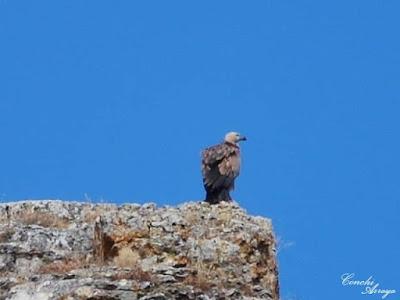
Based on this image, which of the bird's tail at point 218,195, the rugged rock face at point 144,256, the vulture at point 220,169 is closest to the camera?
the rugged rock face at point 144,256

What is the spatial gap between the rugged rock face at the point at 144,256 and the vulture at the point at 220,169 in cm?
513

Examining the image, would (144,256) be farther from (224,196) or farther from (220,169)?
(220,169)

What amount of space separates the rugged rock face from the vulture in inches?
202

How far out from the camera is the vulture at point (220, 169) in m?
28.2

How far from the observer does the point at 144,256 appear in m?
19.4

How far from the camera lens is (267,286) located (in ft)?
66.9

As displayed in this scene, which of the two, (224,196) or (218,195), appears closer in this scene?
(224,196)

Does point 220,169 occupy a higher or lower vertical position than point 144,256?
higher

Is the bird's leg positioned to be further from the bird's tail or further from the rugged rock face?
the rugged rock face

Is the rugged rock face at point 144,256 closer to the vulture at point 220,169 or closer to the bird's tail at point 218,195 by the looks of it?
the bird's tail at point 218,195

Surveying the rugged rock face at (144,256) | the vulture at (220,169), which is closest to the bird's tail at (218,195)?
the vulture at (220,169)

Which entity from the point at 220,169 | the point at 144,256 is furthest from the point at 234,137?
the point at 144,256

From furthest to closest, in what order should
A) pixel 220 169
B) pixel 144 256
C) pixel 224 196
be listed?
pixel 220 169
pixel 224 196
pixel 144 256

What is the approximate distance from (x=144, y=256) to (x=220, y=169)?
9.21 meters
